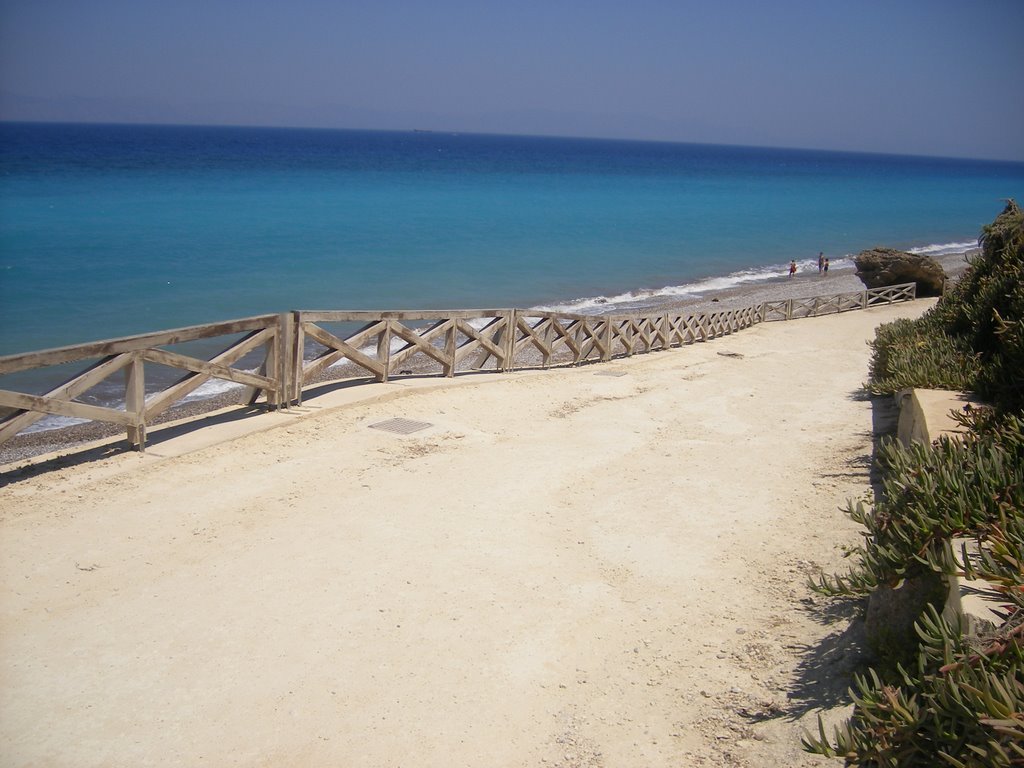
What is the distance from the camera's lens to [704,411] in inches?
481

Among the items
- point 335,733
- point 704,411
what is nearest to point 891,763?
point 335,733

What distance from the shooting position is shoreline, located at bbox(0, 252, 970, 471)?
13.3 m

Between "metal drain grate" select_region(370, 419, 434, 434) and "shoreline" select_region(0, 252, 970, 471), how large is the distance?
1919mm

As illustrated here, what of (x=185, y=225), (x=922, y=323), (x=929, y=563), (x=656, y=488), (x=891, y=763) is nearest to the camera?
(x=891, y=763)

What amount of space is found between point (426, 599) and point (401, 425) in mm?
4506

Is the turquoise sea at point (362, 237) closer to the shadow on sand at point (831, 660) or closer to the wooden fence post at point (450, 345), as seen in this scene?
the wooden fence post at point (450, 345)

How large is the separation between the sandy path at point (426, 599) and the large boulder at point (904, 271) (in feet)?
83.2

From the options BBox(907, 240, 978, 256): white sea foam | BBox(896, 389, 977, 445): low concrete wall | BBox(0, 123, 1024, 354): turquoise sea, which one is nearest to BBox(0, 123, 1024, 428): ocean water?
BBox(0, 123, 1024, 354): turquoise sea

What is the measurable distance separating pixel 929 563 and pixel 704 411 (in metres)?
8.18

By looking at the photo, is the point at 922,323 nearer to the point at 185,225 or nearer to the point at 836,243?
the point at 185,225

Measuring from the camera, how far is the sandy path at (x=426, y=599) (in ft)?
15.6

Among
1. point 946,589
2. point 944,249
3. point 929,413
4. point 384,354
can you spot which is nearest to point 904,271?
point 384,354

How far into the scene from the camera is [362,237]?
4891cm

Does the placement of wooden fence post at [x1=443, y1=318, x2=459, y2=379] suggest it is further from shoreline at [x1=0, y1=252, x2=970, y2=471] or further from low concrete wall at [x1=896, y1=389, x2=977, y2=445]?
low concrete wall at [x1=896, y1=389, x2=977, y2=445]
